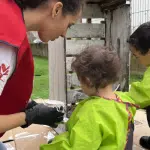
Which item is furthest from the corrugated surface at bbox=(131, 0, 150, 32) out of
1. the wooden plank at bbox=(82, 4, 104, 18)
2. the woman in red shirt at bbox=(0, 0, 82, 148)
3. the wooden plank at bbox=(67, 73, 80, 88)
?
the woman in red shirt at bbox=(0, 0, 82, 148)

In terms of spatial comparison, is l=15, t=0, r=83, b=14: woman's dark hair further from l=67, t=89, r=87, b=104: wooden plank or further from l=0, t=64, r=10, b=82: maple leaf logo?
l=67, t=89, r=87, b=104: wooden plank

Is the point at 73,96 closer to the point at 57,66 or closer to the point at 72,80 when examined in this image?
the point at 72,80

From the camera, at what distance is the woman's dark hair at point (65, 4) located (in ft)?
4.60

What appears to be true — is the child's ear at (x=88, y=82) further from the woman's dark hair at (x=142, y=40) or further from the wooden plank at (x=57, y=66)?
the wooden plank at (x=57, y=66)

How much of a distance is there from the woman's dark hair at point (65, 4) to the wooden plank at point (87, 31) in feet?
5.01

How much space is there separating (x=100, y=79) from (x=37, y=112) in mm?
402

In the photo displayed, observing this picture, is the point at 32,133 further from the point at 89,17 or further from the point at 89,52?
the point at 89,52

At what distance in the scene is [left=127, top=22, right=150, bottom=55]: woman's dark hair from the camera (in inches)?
95.5

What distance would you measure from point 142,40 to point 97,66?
0.87 meters

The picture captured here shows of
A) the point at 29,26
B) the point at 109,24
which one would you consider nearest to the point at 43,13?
the point at 29,26

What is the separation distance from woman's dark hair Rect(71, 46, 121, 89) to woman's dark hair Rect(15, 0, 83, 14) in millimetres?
294

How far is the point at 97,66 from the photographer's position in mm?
1704

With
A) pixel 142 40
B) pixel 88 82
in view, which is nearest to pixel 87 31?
pixel 142 40

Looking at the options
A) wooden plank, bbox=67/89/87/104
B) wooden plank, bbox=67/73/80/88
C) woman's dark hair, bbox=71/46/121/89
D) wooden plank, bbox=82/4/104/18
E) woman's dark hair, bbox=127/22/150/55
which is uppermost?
wooden plank, bbox=82/4/104/18
